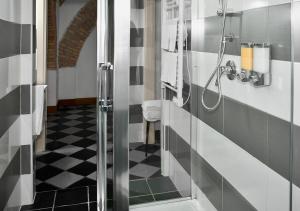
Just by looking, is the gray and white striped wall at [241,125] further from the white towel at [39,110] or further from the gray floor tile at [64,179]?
the white towel at [39,110]

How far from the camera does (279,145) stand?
4.07ft

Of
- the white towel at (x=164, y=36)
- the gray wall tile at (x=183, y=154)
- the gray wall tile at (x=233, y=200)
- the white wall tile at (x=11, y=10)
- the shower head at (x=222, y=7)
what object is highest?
the white wall tile at (x=11, y=10)

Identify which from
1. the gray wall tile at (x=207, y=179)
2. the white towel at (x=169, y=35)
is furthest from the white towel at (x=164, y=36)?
the gray wall tile at (x=207, y=179)

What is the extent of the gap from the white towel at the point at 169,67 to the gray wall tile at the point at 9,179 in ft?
4.04

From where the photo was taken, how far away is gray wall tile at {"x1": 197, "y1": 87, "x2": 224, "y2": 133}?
179cm

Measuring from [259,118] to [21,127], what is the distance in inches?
71.5

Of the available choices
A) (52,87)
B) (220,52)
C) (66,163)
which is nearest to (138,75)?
(220,52)

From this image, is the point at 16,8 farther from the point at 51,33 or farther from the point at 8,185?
the point at 51,33

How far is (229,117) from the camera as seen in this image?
5.48ft

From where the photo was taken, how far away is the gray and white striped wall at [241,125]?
3.90ft

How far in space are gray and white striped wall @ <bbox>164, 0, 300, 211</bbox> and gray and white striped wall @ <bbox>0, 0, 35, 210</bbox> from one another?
1.12 m

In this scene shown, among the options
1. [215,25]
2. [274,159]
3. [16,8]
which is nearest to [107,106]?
[215,25]

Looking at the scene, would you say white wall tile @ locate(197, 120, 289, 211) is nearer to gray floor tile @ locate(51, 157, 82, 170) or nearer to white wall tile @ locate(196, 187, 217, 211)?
white wall tile @ locate(196, 187, 217, 211)

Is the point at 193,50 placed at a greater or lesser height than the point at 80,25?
lesser
